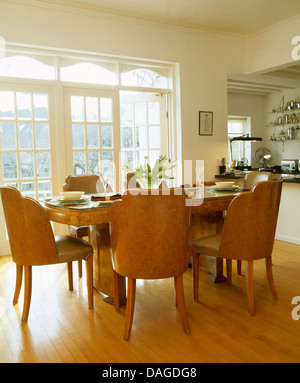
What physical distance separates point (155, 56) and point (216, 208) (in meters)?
2.90

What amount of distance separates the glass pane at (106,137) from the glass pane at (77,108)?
0.32 metres

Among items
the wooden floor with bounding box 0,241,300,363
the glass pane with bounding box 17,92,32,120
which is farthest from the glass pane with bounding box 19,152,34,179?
the wooden floor with bounding box 0,241,300,363

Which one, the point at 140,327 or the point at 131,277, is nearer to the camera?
the point at 131,277

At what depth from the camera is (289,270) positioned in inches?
136

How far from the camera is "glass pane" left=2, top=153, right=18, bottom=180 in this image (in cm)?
420

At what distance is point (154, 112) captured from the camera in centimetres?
523

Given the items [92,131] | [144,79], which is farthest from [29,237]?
[144,79]

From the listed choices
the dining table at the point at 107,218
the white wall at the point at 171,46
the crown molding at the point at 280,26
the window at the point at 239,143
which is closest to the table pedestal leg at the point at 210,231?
the dining table at the point at 107,218

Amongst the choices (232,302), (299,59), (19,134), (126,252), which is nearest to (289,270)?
(232,302)

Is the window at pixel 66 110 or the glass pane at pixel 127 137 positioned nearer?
the window at pixel 66 110

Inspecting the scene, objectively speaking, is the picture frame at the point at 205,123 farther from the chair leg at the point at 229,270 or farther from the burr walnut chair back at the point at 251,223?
the burr walnut chair back at the point at 251,223

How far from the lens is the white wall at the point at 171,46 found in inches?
160
